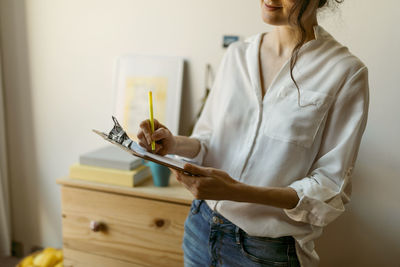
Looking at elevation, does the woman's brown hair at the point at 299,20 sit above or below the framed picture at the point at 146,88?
above

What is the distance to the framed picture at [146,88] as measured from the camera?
148cm

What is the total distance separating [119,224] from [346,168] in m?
0.88

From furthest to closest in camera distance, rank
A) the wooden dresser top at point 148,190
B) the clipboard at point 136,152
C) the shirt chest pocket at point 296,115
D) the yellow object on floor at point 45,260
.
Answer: the yellow object on floor at point 45,260, the wooden dresser top at point 148,190, the shirt chest pocket at point 296,115, the clipboard at point 136,152

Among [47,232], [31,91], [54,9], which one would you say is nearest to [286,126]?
[54,9]

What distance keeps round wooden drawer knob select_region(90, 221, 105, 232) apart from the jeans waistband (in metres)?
0.50

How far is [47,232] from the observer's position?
2.00 metres

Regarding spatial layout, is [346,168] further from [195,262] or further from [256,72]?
[195,262]

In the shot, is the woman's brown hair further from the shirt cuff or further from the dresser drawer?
the dresser drawer

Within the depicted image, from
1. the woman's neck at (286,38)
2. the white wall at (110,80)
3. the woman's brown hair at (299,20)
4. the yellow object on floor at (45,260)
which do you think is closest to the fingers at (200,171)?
the woman's brown hair at (299,20)

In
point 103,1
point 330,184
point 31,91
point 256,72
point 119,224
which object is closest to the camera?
point 330,184

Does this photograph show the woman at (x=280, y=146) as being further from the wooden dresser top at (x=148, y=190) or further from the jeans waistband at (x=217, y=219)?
the wooden dresser top at (x=148, y=190)

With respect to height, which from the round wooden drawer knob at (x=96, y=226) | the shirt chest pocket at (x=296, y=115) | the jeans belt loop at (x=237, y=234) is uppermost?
the shirt chest pocket at (x=296, y=115)

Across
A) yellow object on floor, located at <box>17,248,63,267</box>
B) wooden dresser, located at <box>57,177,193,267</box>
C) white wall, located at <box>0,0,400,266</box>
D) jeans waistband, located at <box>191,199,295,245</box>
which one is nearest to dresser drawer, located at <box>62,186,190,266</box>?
wooden dresser, located at <box>57,177,193,267</box>

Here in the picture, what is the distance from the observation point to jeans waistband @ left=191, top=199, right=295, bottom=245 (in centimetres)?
83
